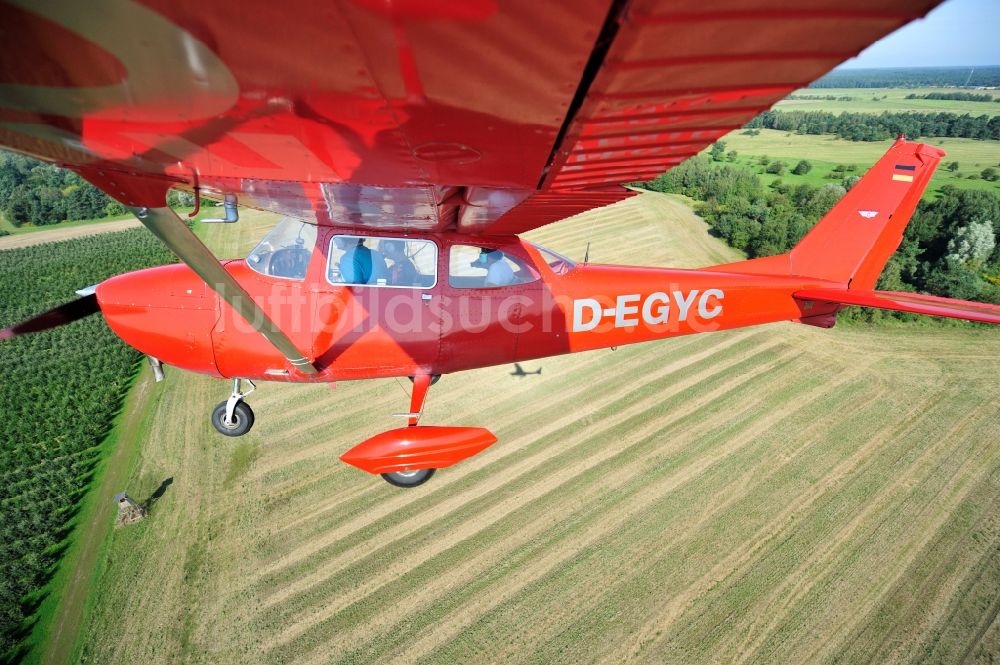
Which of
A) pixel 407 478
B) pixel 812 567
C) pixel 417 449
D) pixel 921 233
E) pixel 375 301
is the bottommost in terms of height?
pixel 812 567

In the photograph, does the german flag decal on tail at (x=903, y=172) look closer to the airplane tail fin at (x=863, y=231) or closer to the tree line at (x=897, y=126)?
the airplane tail fin at (x=863, y=231)

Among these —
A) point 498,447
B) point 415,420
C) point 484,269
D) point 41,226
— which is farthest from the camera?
point 41,226

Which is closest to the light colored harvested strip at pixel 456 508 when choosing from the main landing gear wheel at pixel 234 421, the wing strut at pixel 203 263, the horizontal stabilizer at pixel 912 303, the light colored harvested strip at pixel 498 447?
the light colored harvested strip at pixel 498 447

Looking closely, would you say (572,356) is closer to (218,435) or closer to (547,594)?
(547,594)

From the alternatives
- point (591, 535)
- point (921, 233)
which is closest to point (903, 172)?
point (591, 535)

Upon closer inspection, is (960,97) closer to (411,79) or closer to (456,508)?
(456,508)

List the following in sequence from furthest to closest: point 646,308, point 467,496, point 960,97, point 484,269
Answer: point 960,97, point 467,496, point 646,308, point 484,269

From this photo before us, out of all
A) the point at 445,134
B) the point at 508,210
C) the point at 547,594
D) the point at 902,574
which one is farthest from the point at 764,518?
the point at 445,134
